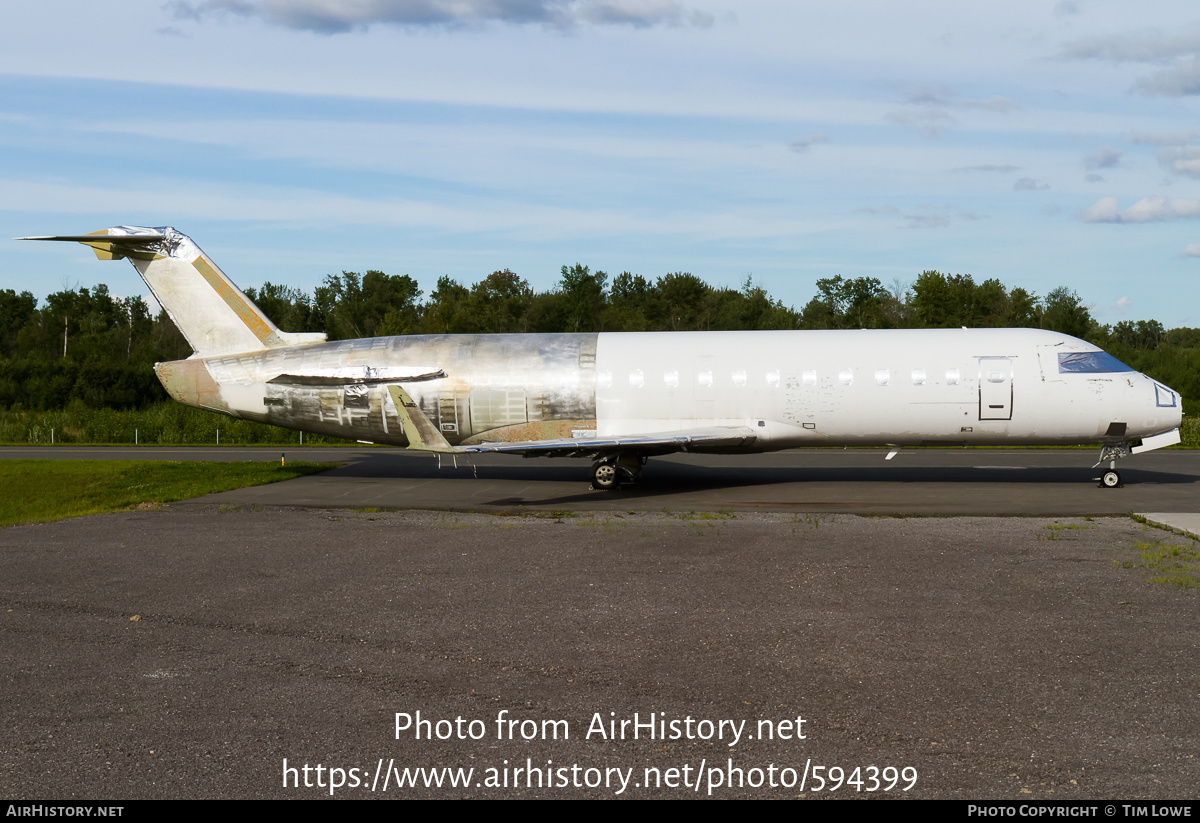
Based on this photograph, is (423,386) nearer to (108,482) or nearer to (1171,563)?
(108,482)

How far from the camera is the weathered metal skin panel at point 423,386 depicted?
2355cm

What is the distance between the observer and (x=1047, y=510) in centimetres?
1941

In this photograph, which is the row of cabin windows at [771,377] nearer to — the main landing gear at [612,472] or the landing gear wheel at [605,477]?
the main landing gear at [612,472]

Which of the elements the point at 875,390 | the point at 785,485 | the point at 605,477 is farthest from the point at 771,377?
the point at 605,477

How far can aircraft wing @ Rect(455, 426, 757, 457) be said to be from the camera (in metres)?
22.0

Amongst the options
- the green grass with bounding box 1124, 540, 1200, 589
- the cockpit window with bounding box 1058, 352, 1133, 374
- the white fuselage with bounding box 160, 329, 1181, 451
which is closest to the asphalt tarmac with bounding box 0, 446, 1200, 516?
the white fuselage with bounding box 160, 329, 1181, 451

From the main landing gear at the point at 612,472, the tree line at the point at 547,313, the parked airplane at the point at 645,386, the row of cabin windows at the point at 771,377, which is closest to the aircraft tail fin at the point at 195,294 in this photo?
the parked airplane at the point at 645,386

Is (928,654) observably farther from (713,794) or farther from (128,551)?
(128,551)

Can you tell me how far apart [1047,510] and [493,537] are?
1185cm

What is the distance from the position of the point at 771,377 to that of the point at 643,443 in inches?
145

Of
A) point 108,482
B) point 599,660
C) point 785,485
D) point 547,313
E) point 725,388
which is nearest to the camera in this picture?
point 599,660

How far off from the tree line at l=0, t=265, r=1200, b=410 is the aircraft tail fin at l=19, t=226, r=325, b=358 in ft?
138

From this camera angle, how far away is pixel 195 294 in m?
25.6
